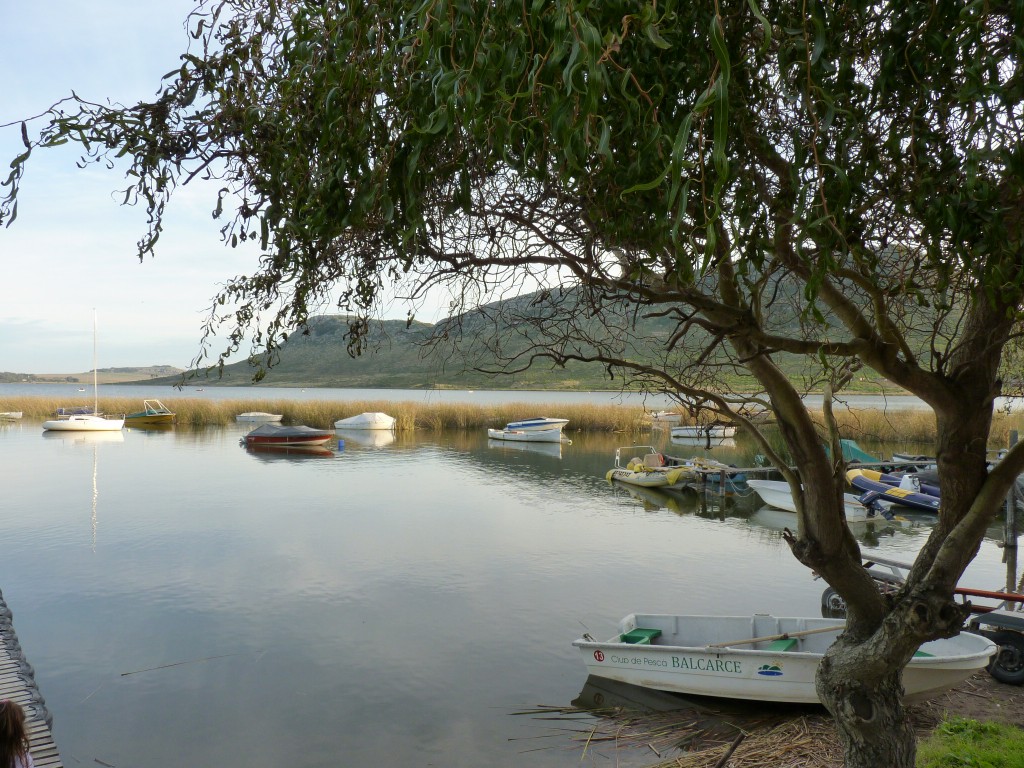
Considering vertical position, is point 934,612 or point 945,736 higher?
point 934,612

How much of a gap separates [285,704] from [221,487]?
18121 mm

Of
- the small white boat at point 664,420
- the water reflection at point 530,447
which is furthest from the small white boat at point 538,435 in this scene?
the small white boat at point 664,420

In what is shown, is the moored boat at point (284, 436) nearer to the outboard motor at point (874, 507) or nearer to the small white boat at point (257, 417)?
the small white boat at point (257, 417)

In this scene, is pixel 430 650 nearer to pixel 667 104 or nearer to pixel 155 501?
pixel 667 104

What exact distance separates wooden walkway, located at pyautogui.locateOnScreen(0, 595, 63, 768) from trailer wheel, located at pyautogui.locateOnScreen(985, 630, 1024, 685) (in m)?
9.46

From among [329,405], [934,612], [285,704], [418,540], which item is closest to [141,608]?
[285,704]

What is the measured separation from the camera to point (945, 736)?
6.88m

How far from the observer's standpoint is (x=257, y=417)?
50.9m

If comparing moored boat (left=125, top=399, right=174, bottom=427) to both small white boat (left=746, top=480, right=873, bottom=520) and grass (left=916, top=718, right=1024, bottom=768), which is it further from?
grass (left=916, top=718, right=1024, bottom=768)

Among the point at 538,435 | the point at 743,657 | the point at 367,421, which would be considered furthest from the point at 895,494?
the point at 367,421

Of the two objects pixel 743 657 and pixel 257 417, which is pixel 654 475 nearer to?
pixel 743 657

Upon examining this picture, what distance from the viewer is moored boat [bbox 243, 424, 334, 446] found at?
1517 inches

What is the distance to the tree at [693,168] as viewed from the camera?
2.06 metres

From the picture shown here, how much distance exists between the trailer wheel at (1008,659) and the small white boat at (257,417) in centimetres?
4595
